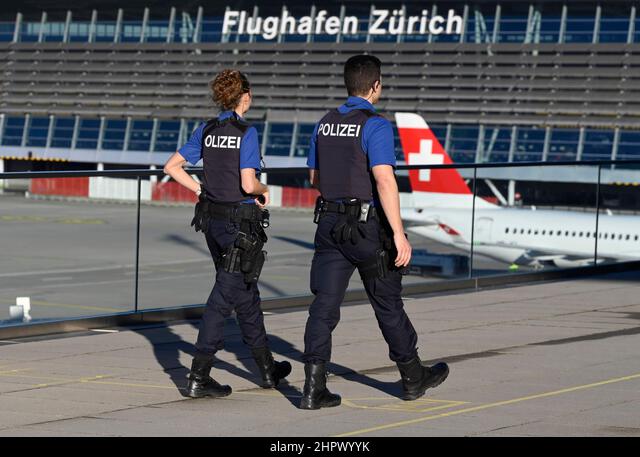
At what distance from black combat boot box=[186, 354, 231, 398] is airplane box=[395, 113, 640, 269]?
22.6ft

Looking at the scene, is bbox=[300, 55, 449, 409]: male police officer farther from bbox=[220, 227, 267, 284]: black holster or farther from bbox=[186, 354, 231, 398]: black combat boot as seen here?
bbox=[186, 354, 231, 398]: black combat boot

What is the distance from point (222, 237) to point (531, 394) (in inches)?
87.1

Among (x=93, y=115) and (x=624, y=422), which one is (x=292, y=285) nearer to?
(x=624, y=422)

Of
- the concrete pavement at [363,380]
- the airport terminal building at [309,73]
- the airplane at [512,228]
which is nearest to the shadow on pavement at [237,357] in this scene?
the concrete pavement at [363,380]

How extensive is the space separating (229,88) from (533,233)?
82.5 feet

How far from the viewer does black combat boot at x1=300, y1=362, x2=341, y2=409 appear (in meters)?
8.23

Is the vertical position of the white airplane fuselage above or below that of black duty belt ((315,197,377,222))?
below

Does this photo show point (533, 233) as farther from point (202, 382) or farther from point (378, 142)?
point (378, 142)

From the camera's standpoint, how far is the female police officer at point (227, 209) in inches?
342

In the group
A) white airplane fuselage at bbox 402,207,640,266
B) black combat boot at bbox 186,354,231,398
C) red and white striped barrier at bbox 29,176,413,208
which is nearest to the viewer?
black combat boot at bbox 186,354,231,398

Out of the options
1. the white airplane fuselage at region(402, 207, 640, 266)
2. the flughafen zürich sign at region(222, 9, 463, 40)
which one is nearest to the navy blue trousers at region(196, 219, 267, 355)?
the white airplane fuselage at region(402, 207, 640, 266)

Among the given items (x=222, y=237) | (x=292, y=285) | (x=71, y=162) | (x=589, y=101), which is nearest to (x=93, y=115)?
(x=71, y=162)

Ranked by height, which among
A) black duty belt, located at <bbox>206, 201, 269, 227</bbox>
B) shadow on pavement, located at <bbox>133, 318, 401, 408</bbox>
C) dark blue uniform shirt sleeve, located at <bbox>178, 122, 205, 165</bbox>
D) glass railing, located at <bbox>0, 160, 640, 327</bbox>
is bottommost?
shadow on pavement, located at <bbox>133, 318, 401, 408</bbox>

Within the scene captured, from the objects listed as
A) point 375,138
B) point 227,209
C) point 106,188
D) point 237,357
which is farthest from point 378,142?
point 106,188
